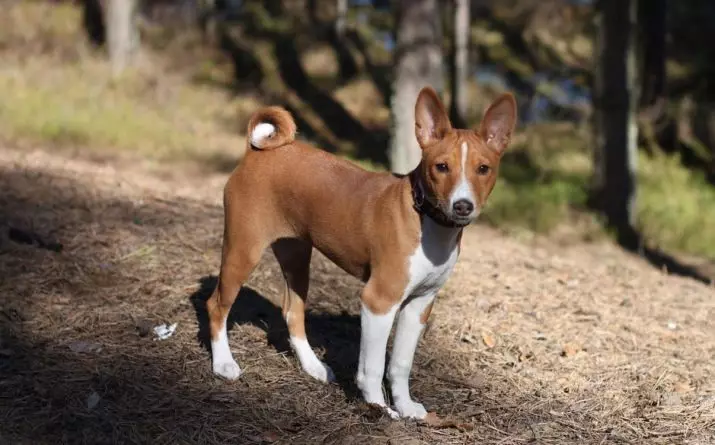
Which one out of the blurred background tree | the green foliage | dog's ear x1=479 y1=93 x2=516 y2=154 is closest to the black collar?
dog's ear x1=479 y1=93 x2=516 y2=154

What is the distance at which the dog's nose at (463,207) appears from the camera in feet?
11.1

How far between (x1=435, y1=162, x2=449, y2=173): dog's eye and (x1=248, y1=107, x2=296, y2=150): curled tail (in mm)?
1120

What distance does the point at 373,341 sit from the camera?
384 cm

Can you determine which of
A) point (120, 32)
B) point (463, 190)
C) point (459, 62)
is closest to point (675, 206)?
point (459, 62)

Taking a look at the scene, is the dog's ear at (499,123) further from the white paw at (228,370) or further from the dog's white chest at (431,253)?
the white paw at (228,370)

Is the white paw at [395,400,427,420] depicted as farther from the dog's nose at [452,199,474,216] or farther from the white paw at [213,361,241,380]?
the dog's nose at [452,199,474,216]

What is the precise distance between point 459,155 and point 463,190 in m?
0.19

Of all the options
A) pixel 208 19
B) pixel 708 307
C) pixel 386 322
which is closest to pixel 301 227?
pixel 386 322

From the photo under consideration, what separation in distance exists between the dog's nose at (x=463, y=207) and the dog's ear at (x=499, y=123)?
0.46 m

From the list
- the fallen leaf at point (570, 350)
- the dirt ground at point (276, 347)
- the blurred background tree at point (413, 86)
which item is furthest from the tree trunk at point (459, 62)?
the fallen leaf at point (570, 350)

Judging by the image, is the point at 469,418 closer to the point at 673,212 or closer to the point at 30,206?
the point at 30,206

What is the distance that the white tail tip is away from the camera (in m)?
4.38

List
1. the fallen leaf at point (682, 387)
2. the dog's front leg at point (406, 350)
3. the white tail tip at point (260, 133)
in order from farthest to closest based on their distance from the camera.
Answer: the fallen leaf at point (682, 387)
the white tail tip at point (260, 133)
the dog's front leg at point (406, 350)

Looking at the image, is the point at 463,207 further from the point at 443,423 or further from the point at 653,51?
the point at 653,51
